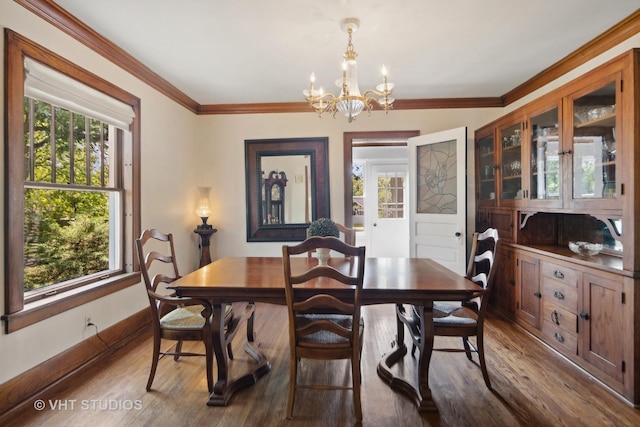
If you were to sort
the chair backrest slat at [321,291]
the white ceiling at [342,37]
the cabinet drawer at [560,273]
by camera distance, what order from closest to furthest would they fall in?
the chair backrest slat at [321,291], the white ceiling at [342,37], the cabinet drawer at [560,273]

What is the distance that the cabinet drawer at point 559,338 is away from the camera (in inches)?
92.1

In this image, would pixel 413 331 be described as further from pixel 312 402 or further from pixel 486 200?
pixel 486 200

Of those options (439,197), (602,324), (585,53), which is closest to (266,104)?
(439,197)

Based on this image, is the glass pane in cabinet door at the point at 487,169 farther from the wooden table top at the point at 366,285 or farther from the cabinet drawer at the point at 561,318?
the wooden table top at the point at 366,285

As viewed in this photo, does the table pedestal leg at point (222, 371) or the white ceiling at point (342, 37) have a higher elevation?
the white ceiling at point (342, 37)

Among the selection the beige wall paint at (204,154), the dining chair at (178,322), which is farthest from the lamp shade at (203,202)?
the dining chair at (178,322)

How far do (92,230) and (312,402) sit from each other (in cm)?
222

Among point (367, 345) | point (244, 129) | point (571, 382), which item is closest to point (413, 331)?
point (367, 345)

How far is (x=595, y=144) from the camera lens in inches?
87.5

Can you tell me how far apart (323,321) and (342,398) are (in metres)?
0.60

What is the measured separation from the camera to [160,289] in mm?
3355

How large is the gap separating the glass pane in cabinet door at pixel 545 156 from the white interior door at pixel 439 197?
72 cm

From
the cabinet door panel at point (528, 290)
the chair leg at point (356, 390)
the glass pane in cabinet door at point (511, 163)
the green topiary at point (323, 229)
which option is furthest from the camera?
the glass pane in cabinet door at point (511, 163)

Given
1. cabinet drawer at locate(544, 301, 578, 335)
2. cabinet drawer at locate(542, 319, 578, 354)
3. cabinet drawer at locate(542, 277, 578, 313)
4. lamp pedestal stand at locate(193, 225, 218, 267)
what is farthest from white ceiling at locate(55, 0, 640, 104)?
cabinet drawer at locate(542, 319, 578, 354)
